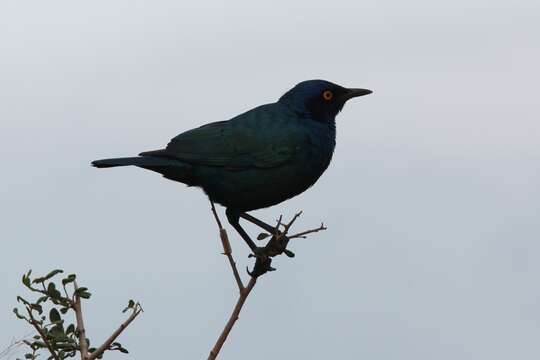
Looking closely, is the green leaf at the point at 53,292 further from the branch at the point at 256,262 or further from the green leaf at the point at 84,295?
the branch at the point at 256,262

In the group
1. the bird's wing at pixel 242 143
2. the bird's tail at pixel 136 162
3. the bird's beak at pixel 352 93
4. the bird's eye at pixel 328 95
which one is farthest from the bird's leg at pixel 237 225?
the bird's beak at pixel 352 93

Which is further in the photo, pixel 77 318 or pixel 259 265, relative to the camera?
pixel 259 265

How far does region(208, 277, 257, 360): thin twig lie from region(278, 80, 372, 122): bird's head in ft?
11.9

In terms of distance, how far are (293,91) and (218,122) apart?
83 centimetres

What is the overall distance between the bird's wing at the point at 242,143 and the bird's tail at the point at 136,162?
91mm

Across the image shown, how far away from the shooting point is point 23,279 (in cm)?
479

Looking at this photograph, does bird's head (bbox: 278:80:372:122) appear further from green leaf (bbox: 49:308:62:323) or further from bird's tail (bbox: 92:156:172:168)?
green leaf (bbox: 49:308:62:323)

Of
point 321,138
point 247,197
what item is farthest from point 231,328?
point 321,138

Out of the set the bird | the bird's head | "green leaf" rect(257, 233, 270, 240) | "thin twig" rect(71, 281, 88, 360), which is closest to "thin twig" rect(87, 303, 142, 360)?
"thin twig" rect(71, 281, 88, 360)

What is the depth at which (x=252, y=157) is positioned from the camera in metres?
7.37

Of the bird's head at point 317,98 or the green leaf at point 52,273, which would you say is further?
the bird's head at point 317,98

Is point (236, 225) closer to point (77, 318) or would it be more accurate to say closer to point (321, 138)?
point (321, 138)

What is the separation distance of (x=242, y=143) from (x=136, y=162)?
1.00 m

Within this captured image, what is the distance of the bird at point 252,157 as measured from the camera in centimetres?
714
